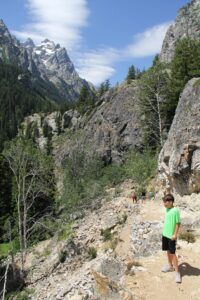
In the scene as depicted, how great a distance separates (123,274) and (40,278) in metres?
16.6

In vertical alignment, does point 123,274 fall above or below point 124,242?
above

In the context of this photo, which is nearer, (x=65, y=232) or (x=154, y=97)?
(x=65, y=232)

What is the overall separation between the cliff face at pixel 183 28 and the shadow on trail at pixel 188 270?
8533 centimetres

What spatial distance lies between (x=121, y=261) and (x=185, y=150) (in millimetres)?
13315

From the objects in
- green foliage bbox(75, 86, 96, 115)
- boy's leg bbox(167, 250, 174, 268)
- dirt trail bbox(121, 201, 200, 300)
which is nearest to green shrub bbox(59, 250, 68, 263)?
dirt trail bbox(121, 201, 200, 300)

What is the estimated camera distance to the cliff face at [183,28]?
9488 cm

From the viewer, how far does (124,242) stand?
2417 cm

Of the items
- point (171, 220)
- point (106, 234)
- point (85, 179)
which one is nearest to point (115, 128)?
point (85, 179)

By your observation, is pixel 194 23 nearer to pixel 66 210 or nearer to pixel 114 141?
pixel 114 141

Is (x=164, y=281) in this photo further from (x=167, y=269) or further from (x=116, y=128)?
(x=116, y=128)

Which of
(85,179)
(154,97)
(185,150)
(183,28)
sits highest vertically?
(183,28)

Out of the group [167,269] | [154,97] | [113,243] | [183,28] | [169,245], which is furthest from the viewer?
[183,28]

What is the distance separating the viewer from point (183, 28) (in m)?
98.5

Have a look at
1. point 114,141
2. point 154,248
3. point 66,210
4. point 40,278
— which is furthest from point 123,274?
point 114,141
